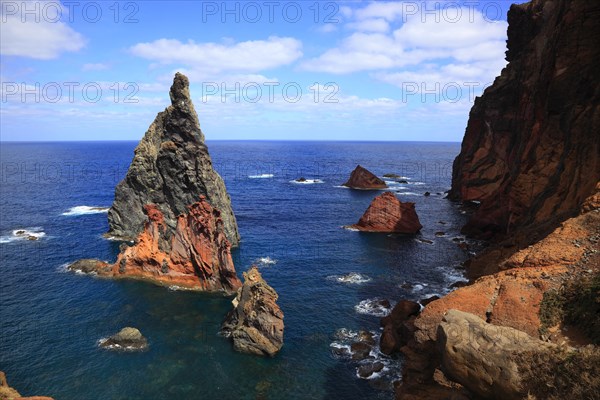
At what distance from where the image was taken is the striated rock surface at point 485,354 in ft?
57.3

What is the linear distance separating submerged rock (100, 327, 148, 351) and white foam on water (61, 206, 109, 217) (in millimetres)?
64533

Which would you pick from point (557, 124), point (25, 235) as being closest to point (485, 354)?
point (557, 124)

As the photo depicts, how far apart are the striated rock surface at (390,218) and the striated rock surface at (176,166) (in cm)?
2776

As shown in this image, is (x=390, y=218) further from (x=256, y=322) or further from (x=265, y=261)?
(x=256, y=322)

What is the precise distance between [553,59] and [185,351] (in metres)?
51.5

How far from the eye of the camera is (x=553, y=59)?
45.8m

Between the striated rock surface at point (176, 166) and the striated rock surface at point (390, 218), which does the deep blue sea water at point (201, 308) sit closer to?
the striated rock surface at point (390, 218)

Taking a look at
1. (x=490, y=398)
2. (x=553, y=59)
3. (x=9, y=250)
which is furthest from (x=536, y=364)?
(x=9, y=250)

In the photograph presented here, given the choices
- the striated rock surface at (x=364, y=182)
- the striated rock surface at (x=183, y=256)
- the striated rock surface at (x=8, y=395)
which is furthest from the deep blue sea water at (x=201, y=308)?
the striated rock surface at (x=364, y=182)

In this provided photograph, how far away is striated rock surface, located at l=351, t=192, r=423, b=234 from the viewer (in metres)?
80.9

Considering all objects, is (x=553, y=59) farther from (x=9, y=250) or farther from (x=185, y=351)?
(x=9, y=250)

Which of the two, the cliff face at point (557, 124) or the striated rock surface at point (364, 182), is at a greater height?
the cliff face at point (557, 124)

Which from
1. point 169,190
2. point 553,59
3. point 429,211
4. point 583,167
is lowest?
point 429,211

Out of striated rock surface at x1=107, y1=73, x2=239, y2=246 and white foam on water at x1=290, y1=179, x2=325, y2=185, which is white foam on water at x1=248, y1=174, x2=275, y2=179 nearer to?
white foam on water at x1=290, y1=179, x2=325, y2=185
